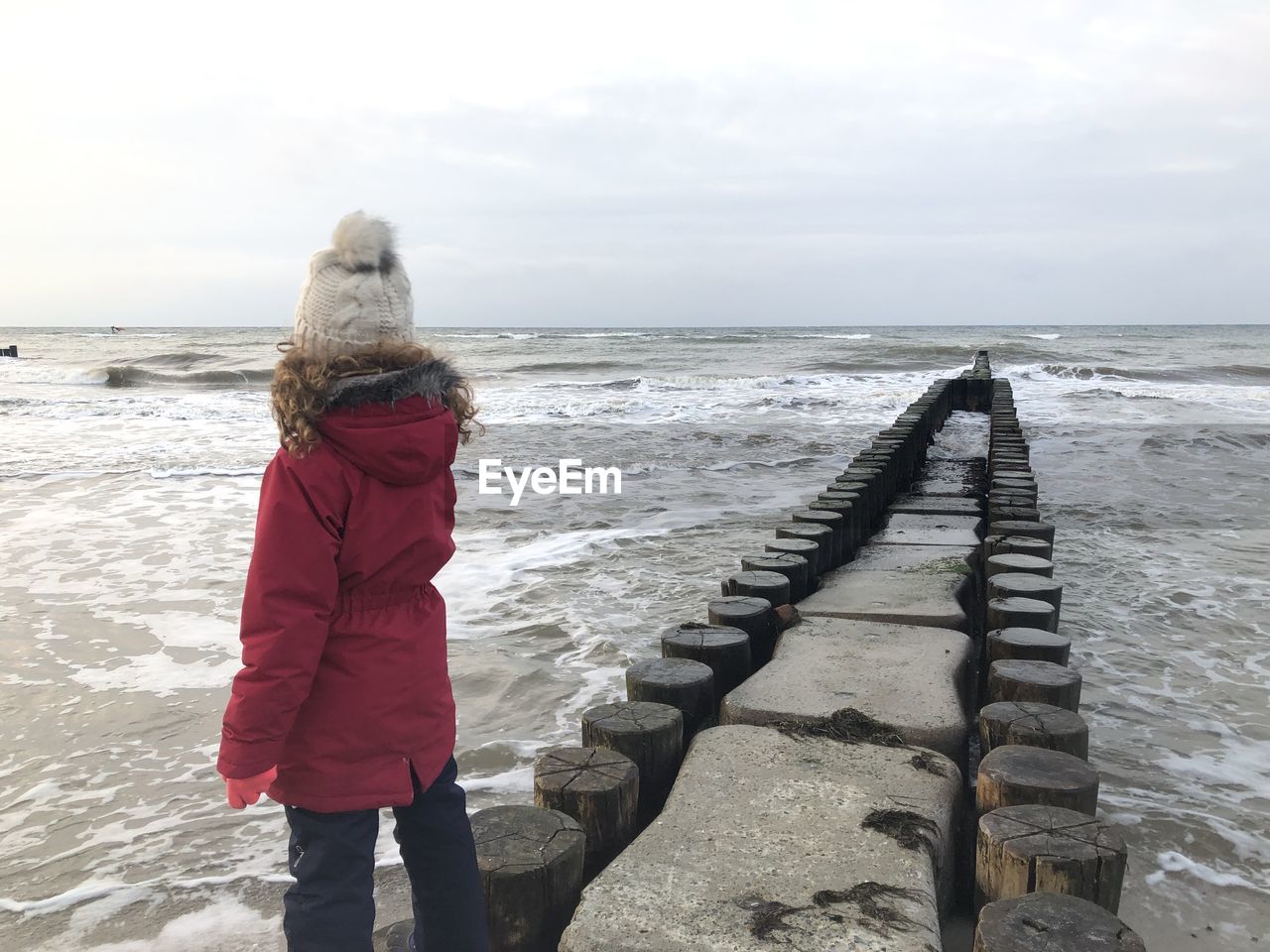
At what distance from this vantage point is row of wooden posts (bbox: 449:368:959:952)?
6.95 ft

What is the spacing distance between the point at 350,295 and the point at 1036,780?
1957 millimetres

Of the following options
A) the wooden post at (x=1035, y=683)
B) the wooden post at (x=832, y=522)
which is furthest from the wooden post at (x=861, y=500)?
the wooden post at (x=1035, y=683)

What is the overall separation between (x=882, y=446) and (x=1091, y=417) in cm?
1151

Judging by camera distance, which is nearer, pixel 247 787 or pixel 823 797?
pixel 247 787

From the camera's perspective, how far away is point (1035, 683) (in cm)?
295

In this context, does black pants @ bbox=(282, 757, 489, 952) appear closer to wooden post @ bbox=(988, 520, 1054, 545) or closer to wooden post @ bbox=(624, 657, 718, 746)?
wooden post @ bbox=(624, 657, 718, 746)

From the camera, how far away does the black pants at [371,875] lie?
1.87 metres

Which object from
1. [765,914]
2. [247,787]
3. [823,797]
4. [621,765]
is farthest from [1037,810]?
[247,787]

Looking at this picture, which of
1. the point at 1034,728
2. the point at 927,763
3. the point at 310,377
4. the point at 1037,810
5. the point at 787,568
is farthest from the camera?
the point at 787,568

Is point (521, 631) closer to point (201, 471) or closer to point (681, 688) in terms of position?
point (681, 688)

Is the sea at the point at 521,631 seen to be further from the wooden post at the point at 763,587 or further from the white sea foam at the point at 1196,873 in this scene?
the wooden post at the point at 763,587

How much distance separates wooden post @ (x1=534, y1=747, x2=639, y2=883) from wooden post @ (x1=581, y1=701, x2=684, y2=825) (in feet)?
0.60

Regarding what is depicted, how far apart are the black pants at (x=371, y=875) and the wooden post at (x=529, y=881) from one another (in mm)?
55
